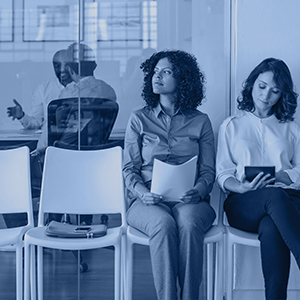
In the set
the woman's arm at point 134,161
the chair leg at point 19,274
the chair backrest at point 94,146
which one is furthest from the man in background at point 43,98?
the chair leg at point 19,274

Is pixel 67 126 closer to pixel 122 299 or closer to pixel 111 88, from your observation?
pixel 111 88

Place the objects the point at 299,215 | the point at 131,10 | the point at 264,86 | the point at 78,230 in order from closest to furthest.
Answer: the point at 299,215 < the point at 78,230 < the point at 264,86 < the point at 131,10

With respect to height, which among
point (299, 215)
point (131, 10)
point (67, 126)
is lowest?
point (299, 215)

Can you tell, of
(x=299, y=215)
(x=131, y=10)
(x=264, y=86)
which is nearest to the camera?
(x=299, y=215)

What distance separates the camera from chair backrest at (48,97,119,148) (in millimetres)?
2992

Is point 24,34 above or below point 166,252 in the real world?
above

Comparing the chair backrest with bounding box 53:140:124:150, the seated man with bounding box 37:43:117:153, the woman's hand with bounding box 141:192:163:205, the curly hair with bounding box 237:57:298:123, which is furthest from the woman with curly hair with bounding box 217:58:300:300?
the seated man with bounding box 37:43:117:153

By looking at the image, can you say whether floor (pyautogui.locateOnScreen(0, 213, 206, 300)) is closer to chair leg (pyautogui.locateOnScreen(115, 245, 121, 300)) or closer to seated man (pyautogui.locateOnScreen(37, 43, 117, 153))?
chair leg (pyautogui.locateOnScreen(115, 245, 121, 300))

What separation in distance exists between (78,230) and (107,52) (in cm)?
119

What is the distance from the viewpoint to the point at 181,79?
8.77ft

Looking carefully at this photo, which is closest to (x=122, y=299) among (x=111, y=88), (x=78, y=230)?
(x=78, y=230)

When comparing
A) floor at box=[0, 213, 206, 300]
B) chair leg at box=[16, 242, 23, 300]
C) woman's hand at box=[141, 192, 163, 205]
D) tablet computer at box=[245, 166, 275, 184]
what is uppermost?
tablet computer at box=[245, 166, 275, 184]

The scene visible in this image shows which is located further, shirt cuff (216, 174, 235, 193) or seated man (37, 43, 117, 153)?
seated man (37, 43, 117, 153)

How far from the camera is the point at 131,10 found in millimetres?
2957
